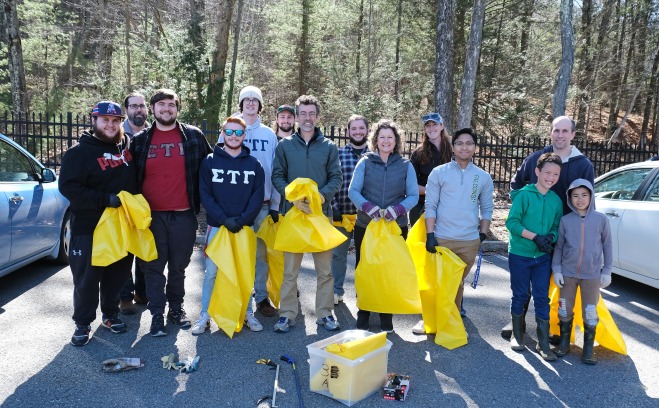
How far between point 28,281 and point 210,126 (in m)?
9.74

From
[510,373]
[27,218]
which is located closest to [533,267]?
[510,373]

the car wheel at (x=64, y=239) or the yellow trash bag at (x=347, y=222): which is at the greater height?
the yellow trash bag at (x=347, y=222)

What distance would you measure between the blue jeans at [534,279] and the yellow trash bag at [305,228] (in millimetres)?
1519

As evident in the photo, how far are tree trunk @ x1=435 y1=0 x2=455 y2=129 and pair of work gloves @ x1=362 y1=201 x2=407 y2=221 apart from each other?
6.20 metres

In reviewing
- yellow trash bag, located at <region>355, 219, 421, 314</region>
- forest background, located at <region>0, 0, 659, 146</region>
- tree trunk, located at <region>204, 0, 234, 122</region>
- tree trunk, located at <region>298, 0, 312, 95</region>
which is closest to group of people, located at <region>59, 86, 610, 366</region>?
yellow trash bag, located at <region>355, 219, 421, 314</region>

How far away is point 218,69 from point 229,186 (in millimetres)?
12277

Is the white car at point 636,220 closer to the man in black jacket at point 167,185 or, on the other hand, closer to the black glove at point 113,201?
the man in black jacket at point 167,185

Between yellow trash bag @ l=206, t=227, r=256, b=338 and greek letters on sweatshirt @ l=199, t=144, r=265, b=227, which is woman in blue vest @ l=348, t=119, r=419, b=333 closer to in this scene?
greek letters on sweatshirt @ l=199, t=144, r=265, b=227

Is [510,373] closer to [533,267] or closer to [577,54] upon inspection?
[533,267]

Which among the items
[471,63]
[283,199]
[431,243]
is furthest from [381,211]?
[471,63]

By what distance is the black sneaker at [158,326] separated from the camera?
14.2ft

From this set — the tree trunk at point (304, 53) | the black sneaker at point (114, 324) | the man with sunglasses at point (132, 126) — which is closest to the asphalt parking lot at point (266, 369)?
the black sneaker at point (114, 324)

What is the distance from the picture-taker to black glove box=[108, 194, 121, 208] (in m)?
4.05

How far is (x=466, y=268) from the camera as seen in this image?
14.6 ft
